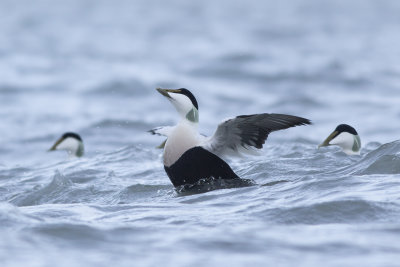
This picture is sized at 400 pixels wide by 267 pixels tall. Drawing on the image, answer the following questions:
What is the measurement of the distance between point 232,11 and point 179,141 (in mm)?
45585

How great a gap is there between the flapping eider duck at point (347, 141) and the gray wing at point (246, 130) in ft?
8.60

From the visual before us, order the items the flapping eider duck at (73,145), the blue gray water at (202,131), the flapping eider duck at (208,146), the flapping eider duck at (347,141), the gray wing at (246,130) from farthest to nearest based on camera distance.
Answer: the flapping eider duck at (73,145), the flapping eider duck at (347,141), the flapping eider duck at (208,146), the gray wing at (246,130), the blue gray water at (202,131)

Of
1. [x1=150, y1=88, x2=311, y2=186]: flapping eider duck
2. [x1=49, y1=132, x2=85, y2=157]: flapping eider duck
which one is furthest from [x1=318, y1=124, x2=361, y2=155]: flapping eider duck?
[x1=49, y1=132, x2=85, y2=157]: flapping eider duck

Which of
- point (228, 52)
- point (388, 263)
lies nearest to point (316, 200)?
point (388, 263)

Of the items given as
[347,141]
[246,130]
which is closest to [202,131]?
[347,141]

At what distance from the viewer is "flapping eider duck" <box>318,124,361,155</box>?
9.69m

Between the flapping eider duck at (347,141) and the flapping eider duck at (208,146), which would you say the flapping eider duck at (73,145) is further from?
the flapping eider duck at (208,146)

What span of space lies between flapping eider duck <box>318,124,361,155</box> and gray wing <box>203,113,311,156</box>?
2622 mm

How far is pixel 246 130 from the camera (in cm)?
723

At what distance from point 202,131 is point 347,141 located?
21.7 ft

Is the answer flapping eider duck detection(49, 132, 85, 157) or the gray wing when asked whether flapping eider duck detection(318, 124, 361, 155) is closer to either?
→ the gray wing

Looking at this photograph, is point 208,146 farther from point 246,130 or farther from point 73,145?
point 73,145

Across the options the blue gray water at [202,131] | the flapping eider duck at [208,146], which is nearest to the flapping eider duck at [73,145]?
the blue gray water at [202,131]

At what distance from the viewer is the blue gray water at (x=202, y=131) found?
5.12m
